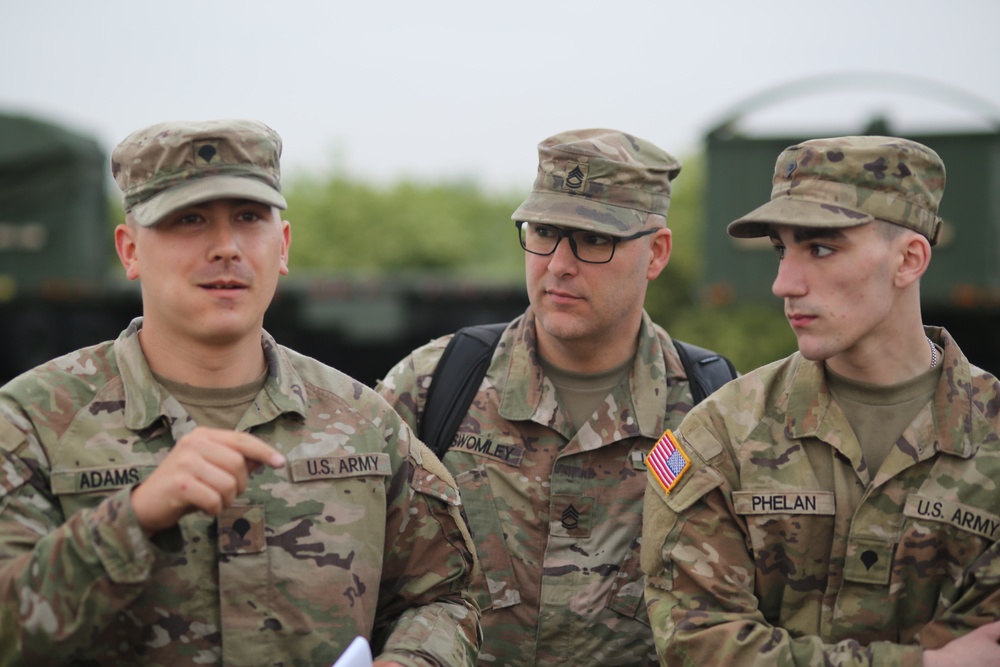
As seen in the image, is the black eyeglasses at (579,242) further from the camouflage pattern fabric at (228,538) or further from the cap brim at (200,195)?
the cap brim at (200,195)

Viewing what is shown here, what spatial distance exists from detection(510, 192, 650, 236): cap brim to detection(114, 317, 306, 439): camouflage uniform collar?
3.62 feet

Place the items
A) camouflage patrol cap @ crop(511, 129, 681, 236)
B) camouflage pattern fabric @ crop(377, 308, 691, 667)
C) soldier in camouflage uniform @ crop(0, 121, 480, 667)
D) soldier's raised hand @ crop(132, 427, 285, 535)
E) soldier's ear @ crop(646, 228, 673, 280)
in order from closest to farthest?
soldier's raised hand @ crop(132, 427, 285, 535) < soldier in camouflage uniform @ crop(0, 121, 480, 667) < camouflage pattern fabric @ crop(377, 308, 691, 667) < camouflage patrol cap @ crop(511, 129, 681, 236) < soldier's ear @ crop(646, 228, 673, 280)

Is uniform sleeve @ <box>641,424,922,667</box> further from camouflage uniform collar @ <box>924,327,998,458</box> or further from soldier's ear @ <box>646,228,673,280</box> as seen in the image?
soldier's ear @ <box>646,228,673,280</box>

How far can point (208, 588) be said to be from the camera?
2.47 metres

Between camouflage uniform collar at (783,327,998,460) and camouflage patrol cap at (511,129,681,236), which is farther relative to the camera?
camouflage patrol cap at (511,129,681,236)

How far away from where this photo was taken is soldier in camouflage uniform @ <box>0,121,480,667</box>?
7.85 feet

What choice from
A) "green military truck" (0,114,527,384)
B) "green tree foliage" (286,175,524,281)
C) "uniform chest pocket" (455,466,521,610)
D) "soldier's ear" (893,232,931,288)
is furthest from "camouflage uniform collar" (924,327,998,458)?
"green tree foliage" (286,175,524,281)

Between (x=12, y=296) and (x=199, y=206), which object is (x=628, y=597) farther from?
(x=12, y=296)

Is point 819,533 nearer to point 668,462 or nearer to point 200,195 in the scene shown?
point 668,462

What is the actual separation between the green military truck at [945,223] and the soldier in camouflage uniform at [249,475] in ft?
26.8

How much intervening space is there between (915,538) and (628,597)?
1.02 meters

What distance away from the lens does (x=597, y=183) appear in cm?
364

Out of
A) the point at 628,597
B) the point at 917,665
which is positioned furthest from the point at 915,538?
the point at 628,597

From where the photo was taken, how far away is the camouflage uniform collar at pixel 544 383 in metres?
3.60
